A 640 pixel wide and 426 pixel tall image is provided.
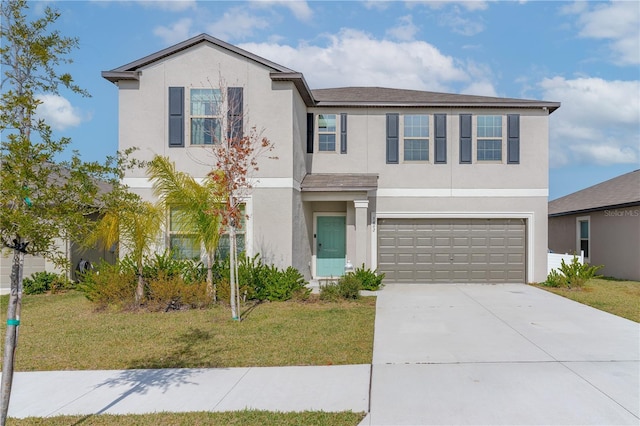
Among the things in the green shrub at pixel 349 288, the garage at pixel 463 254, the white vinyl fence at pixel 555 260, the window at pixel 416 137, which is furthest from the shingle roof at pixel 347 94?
the green shrub at pixel 349 288

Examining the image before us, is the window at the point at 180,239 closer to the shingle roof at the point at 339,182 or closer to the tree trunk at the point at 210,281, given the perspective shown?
the tree trunk at the point at 210,281

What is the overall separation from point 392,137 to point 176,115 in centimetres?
678

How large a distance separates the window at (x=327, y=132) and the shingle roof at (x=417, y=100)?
507 mm

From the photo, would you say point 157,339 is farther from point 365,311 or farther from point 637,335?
point 637,335

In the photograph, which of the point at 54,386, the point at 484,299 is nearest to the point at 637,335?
the point at 484,299

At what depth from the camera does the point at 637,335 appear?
7848 millimetres

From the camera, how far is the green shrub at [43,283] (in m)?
13.8

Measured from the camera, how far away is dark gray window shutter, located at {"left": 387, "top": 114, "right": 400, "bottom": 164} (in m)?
14.8

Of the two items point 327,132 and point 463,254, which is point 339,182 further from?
point 463,254

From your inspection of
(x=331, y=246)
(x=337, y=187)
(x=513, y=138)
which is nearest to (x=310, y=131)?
(x=337, y=187)

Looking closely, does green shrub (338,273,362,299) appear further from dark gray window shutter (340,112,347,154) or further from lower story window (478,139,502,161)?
lower story window (478,139,502,161)

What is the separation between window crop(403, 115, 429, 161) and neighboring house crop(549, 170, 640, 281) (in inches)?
321

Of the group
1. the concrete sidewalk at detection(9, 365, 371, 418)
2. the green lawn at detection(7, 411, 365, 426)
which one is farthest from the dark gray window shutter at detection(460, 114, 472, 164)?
the green lawn at detection(7, 411, 365, 426)

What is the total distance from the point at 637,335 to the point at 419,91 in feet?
36.6
